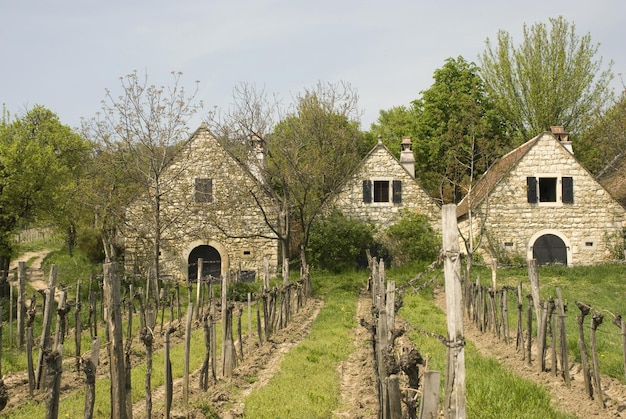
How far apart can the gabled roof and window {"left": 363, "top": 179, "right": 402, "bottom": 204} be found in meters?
2.84

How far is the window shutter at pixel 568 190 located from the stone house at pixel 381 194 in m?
5.34

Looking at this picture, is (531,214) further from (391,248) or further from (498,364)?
(498,364)

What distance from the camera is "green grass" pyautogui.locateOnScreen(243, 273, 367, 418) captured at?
29.3 ft

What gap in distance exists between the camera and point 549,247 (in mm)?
27547

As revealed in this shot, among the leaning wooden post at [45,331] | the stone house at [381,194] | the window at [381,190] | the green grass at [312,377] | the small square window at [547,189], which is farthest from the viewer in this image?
the window at [381,190]

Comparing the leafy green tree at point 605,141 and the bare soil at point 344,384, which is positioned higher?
the leafy green tree at point 605,141

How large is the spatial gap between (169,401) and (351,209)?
2115 cm

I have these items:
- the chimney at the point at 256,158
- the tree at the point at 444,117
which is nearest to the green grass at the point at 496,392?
the chimney at the point at 256,158

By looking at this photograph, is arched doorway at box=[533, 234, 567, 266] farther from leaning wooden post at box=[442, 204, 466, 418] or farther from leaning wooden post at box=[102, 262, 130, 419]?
leaning wooden post at box=[102, 262, 130, 419]

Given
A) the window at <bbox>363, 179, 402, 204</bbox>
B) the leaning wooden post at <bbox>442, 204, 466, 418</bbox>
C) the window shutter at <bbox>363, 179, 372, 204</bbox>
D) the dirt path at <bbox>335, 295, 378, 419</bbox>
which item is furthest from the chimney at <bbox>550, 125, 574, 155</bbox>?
the leaning wooden post at <bbox>442, 204, 466, 418</bbox>

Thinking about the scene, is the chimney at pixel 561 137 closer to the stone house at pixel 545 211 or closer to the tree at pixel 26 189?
the stone house at pixel 545 211

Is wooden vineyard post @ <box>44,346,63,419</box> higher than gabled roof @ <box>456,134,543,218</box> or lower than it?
lower

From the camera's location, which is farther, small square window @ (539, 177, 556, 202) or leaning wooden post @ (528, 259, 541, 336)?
small square window @ (539, 177, 556, 202)

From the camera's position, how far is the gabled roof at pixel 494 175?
27606 mm
